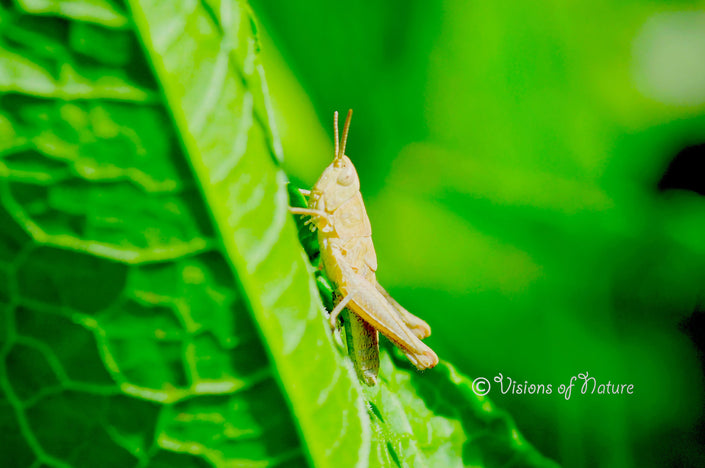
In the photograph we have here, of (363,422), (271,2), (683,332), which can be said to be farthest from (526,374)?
(271,2)

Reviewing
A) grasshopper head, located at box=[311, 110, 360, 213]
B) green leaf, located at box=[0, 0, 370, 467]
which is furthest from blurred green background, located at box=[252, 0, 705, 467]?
green leaf, located at box=[0, 0, 370, 467]

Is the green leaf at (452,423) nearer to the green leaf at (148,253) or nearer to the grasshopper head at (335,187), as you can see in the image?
the grasshopper head at (335,187)

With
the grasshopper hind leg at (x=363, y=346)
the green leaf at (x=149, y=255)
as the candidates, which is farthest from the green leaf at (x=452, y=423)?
the green leaf at (x=149, y=255)

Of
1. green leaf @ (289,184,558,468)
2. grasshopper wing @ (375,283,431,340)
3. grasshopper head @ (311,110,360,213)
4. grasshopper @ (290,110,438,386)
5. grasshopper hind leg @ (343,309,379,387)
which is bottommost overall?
green leaf @ (289,184,558,468)

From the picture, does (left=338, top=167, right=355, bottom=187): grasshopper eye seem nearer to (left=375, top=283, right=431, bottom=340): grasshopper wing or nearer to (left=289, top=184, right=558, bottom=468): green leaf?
(left=289, top=184, right=558, bottom=468): green leaf

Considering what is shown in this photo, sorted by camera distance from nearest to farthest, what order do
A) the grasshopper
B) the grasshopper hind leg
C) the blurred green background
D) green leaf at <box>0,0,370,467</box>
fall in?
green leaf at <box>0,0,370,467</box>
the grasshopper hind leg
the grasshopper
the blurred green background
